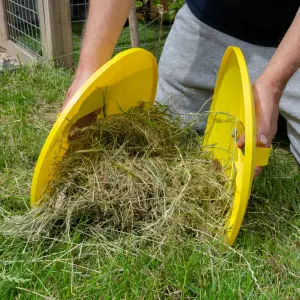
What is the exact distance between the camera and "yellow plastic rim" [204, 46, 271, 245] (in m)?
0.93

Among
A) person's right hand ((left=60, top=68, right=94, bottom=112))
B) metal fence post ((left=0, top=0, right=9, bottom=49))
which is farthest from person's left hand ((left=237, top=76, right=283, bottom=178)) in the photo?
metal fence post ((left=0, top=0, right=9, bottom=49))

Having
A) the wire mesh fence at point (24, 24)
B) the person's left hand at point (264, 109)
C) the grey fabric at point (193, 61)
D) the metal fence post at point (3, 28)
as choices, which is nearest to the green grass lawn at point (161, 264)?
the person's left hand at point (264, 109)

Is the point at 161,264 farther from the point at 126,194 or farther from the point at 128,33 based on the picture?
the point at 128,33

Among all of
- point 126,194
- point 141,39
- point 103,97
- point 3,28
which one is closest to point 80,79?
point 103,97

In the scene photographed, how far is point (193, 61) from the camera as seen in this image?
175 centimetres

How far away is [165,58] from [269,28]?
0.41 meters

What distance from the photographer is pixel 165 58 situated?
71.7 inches

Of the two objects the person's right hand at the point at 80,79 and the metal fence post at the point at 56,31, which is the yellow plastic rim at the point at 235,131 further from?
the metal fence post at the point at 56,31

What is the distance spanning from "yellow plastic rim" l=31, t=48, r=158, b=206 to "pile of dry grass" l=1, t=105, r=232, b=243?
0.04 meters

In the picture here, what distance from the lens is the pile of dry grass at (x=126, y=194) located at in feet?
3.51

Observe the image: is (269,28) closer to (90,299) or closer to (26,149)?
(26,149)

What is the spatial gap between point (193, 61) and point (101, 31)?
560 millimetres

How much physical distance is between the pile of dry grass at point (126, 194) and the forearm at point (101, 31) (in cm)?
18

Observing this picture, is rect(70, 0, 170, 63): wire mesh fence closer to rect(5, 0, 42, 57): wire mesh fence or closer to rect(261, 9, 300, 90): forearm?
rect(5, 0, 42, 57): wire mesh fence
